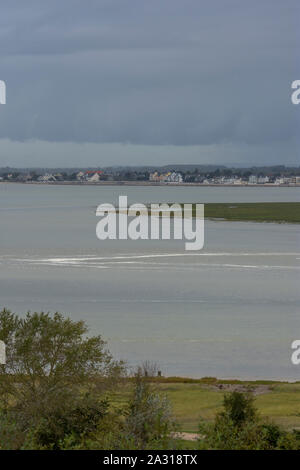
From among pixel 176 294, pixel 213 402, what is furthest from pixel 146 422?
pixel 176 294

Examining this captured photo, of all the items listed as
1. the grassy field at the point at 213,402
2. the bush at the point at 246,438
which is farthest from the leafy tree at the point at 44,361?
the bush at the point at 246,438

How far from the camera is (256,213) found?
89.9 m

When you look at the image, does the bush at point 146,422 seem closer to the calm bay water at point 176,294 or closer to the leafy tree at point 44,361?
the leafy tree at point 44,361

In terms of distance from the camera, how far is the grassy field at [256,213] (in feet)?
271

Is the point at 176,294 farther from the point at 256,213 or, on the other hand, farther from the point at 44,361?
the point at 256,213

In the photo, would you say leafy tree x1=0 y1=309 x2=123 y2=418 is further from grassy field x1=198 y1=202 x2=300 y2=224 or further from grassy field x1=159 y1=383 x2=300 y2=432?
grassy field x1=198 y1=202 x2=300 y2=224

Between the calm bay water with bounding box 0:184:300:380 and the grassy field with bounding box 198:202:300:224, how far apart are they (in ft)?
55.3

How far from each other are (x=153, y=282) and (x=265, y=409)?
2158 cm

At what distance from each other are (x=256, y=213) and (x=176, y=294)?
5378cm

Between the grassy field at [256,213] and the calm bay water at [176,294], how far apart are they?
55.3 ft

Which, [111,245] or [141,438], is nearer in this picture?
[141,438]

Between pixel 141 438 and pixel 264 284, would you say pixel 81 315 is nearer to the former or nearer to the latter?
pixel 264 284
